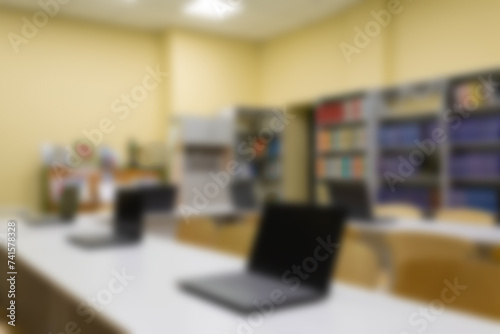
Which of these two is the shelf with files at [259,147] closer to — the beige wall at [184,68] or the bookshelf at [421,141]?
the beige wall at [184,68]

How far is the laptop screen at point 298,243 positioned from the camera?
862 mm

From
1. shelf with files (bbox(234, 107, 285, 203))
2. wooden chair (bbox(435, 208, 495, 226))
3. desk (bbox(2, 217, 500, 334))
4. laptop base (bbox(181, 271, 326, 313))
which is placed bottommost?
wooden chair (bbox(435, 208, 495, 226))

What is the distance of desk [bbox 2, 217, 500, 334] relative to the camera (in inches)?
28.2

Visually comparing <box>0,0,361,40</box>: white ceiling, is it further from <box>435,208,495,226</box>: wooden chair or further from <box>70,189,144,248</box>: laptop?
<box>70,189,144,248</box>: laptop

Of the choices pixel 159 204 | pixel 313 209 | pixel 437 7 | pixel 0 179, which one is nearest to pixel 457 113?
pixel 437 7

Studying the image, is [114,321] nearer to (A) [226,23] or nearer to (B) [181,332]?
(B) [181,332]

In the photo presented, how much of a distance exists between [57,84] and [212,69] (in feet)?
4.37

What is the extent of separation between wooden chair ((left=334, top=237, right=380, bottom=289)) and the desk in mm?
257

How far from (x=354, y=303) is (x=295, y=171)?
384 cm

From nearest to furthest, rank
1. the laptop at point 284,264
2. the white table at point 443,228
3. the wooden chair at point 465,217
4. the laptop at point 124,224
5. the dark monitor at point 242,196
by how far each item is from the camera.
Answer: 1. the laptop at point 284,264
2. the laptop at point 124,224
3. the white table at point 443,228
4. the wooden chair at point 465,217
5. the dark monitor at point 242,196

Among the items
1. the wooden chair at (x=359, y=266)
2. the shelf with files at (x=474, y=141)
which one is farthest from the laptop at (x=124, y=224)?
the shelf with files at (x=474, y=141)

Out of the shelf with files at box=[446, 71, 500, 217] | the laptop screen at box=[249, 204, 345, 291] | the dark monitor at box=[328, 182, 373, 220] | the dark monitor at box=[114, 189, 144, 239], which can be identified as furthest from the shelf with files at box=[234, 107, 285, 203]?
the laptop screen at box=[249, 204, 345, 291]

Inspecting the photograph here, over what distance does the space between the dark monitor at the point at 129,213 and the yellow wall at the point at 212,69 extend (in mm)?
2519

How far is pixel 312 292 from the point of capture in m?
0.85
